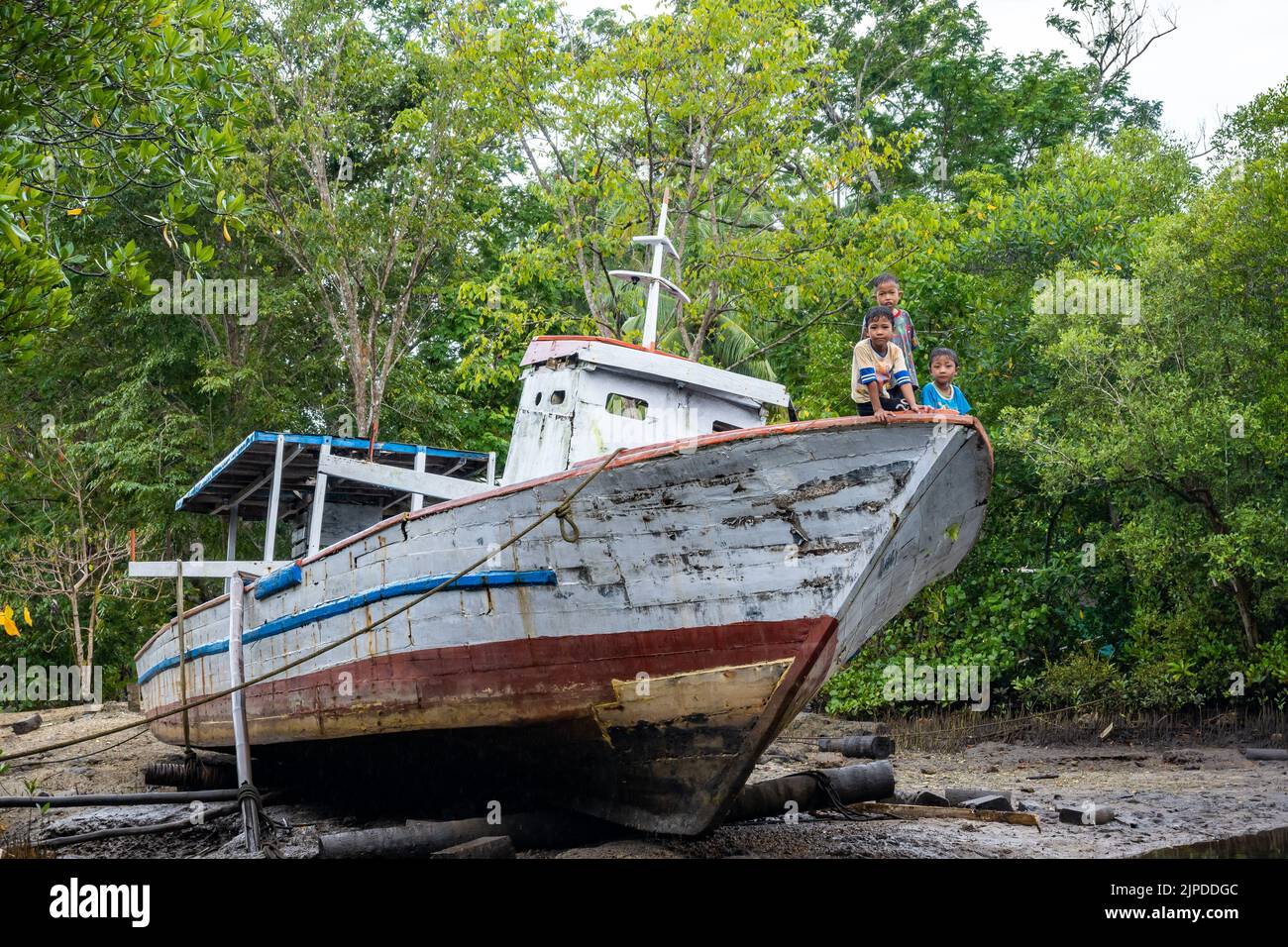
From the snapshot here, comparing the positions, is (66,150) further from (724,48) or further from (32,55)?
(724,48)

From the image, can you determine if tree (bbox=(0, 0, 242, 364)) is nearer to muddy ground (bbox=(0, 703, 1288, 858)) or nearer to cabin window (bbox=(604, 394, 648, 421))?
cabin window (bbox=(604, 394, 648, 421))

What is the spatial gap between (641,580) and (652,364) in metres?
2.11

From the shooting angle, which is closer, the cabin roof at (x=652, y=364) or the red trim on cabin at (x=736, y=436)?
the red trim on cabin at (x=736, y=436)

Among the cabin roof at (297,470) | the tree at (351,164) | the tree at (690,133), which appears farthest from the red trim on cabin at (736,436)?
the tree at (351,164)

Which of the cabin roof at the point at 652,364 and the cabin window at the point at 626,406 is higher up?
the cabin roof at the point at 652,364

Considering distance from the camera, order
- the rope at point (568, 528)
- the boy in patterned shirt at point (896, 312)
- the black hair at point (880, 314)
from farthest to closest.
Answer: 1. the rope at point (568, 528)
2. the boy in patterned shirt at point (896, 312)
3. the black hair at point (880, 314)

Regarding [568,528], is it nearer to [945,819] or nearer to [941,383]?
[941,383]

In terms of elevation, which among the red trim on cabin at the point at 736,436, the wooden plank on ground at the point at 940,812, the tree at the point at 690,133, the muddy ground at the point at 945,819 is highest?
the tree at the point at 690,133

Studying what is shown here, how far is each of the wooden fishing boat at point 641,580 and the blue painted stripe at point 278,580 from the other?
322 mm

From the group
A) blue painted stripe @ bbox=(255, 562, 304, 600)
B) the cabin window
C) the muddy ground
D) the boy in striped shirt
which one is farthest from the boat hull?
the cabin window

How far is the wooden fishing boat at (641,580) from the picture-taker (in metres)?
7.36

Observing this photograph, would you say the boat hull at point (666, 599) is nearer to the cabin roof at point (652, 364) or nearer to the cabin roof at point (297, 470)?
the cabin roof at point (652, 364)

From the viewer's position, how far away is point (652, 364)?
915cm

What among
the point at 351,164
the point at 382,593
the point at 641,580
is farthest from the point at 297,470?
the point at 351,164
